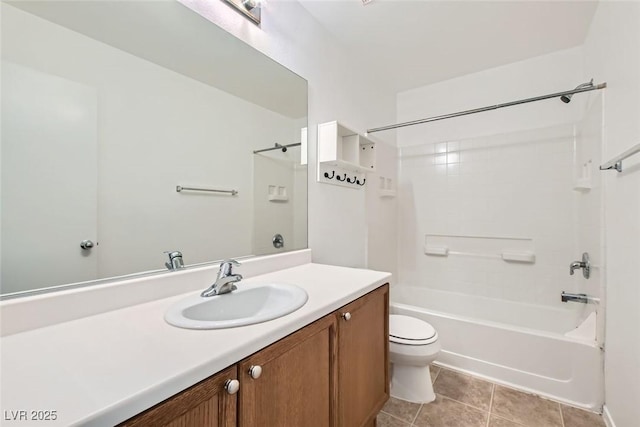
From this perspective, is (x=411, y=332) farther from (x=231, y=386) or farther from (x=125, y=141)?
(x=125, y=141)

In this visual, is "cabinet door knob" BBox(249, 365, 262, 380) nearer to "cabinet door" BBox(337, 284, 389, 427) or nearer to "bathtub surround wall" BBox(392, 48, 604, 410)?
"cabinet door" BBox(337, 284, 389, 427)

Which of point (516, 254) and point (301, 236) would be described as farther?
point (516, 254)

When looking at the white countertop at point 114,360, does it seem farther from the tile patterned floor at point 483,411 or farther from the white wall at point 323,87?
the tile patterned floor at point 483,411

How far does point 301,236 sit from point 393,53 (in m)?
1.68

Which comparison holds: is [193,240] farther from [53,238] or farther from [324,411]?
[324,411]

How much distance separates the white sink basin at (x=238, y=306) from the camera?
0.72m

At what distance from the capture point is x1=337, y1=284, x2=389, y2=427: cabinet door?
0.99 meters

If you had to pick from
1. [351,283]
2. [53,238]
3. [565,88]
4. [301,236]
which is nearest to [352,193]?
[301,236]

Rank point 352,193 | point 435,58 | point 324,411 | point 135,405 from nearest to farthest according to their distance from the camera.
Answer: point 135,405 → point 324,411 → point 352,193 → point 435,58

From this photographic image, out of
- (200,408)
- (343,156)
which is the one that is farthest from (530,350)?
(200,408)

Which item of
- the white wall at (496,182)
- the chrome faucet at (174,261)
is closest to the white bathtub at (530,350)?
the white wall at (496,182)

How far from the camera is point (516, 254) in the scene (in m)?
2.25

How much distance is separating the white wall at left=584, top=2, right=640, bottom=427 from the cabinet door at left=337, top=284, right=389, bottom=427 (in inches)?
39.4

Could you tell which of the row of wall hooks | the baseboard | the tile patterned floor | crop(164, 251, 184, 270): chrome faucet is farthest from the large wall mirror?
the baseboard
